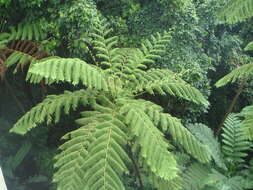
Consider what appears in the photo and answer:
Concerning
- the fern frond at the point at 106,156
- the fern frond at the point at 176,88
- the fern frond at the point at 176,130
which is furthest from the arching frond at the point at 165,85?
the fern frond at the point at 106,156

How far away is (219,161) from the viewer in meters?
3.41

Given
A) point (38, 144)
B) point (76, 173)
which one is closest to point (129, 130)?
point (76, 173)

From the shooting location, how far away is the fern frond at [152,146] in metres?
2.08

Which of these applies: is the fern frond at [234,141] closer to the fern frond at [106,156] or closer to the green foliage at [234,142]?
the green foliage at [234,142]

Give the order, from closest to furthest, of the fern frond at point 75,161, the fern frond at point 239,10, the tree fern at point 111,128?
the tree fern at point 111,128
the fern frond at point 75,161
the fern frond at point 239,10

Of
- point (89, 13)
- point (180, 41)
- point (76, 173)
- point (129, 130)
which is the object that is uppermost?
point (89, 13)

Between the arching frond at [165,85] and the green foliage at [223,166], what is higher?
the arching frond at [165,85]

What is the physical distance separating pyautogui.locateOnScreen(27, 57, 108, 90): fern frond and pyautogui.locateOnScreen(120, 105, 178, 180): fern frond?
1.06ft

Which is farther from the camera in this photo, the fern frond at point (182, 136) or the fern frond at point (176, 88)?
the fern frond at point (176, 88)

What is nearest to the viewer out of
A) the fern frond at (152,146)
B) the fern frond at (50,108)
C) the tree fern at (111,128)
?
the fern frond at (152,146)

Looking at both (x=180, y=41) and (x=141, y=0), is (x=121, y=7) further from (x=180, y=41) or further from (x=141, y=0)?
(x=180, y=41)

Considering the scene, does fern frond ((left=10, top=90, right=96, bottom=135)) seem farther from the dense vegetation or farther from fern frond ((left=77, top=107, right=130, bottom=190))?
fern frond ((left=77, top=107, right=130, bottom=190))

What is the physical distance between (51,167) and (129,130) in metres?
1.45

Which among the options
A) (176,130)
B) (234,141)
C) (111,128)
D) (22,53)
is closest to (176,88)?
(176,130)
